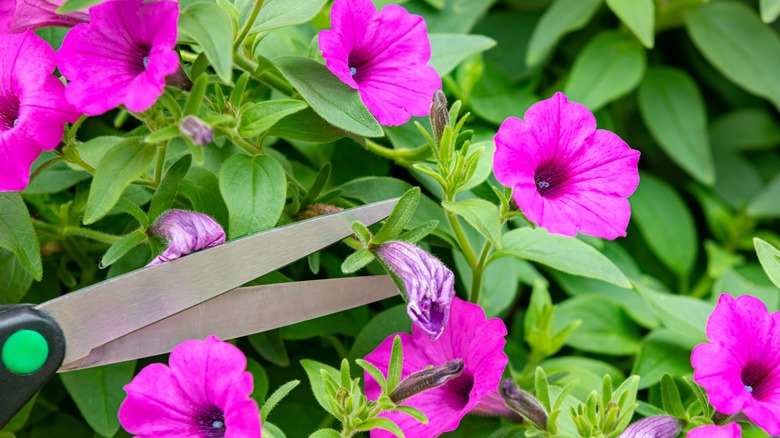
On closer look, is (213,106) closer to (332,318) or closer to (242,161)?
(242,161)

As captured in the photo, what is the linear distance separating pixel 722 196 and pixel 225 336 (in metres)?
0.81

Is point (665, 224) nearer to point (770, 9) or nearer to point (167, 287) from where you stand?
point (770, 9)

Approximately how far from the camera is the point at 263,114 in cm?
58

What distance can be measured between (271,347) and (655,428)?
12.0 inches

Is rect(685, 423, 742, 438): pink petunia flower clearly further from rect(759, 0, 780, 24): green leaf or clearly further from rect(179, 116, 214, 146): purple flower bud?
rect(759, 0, 780, 24): green leaf

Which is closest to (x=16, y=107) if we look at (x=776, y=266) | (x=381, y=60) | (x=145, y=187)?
(x=145, y=187)

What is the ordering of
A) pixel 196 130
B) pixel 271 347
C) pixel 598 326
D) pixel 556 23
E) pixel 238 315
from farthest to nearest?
pixel 556 23
pixel 598 326
pixel 271 347
pixel 238 315
pixel 196 130

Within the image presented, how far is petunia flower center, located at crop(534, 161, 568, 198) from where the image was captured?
23.5 inches

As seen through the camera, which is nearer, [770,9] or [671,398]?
[671,398]

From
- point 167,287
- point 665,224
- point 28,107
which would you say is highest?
point 28,107

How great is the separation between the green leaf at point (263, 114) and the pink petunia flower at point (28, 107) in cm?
11

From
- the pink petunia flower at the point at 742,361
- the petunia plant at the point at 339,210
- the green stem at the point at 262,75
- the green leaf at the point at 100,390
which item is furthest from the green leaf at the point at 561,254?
the green leaf at the point at 100,390

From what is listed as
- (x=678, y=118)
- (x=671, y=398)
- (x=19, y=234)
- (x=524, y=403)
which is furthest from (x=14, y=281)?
(x=678, y=118)

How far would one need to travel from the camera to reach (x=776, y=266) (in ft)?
2.03
